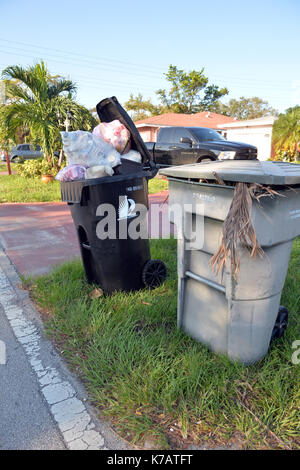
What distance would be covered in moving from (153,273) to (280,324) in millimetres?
1319

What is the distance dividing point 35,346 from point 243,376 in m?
1.63

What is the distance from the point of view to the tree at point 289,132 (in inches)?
814

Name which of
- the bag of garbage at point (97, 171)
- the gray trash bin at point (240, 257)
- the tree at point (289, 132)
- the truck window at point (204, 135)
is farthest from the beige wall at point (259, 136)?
the gray trash bin at point (240, 257)

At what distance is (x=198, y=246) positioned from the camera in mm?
2338

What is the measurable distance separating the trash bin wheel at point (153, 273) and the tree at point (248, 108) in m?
56.1

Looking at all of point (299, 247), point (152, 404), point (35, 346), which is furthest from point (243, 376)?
point (299, 247)

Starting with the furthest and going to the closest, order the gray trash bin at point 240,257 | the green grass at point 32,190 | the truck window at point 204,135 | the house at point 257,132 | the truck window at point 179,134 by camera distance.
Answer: the house at point 257,132 < the truck window at point 179,134 < the truck window at point 204,135 < the green grass at point 32,190 < the gray trash bin at point 240,257

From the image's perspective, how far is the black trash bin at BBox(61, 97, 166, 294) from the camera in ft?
9.58

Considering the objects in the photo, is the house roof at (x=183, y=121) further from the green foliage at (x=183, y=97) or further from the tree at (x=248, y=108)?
the tree at (x=248, y=108)

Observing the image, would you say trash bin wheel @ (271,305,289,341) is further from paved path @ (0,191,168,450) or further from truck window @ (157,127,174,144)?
truck window @ (157,127,174,144)

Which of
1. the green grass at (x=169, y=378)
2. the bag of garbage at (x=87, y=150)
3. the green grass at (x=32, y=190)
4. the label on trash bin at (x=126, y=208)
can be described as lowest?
the green grass at (x=169, y=378)

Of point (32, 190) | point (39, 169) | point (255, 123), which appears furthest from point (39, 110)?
point (255, 123)

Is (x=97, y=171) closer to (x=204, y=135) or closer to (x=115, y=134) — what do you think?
(x=115, y=134)
